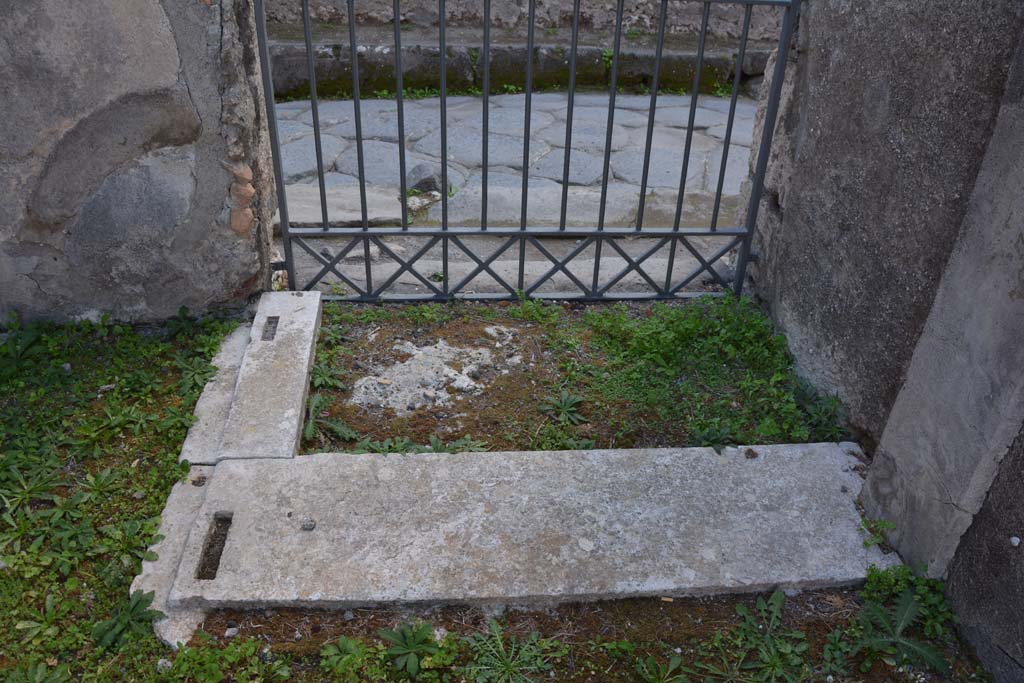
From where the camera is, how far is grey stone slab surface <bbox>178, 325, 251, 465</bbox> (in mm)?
2666

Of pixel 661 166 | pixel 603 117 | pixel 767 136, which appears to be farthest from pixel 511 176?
pixel 767 136

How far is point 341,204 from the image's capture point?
4.74 meters

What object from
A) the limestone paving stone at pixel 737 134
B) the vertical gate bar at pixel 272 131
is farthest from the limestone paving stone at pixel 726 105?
the vertical gate bar at pixel 272 131

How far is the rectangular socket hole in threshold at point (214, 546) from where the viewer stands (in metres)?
2.26

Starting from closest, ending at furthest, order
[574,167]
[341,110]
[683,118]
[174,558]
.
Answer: [174,558]
[574,167]
[341,110]
[683,118]

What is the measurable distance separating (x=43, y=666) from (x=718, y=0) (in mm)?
3210

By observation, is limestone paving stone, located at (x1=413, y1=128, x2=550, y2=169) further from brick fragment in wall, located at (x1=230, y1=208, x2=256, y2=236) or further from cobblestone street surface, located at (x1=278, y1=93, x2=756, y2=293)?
brick fragment in wall, located at (x1=230, y1=208, x2=256, y2=236)

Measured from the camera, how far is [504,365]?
3.29 m

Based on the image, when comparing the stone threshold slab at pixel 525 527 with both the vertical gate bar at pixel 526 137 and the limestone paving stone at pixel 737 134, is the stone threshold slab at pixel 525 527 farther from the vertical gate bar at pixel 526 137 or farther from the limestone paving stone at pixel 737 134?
the limestone paving stone at pixel 737 134

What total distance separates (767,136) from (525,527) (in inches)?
82.4

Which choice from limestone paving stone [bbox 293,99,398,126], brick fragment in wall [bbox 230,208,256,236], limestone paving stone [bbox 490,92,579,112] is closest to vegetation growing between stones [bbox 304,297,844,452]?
brick fragment in wall [bbox 230,208,256,236]

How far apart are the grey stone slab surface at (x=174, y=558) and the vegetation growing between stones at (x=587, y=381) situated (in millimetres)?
408

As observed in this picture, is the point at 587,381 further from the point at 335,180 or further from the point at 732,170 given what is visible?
the point at 732,170

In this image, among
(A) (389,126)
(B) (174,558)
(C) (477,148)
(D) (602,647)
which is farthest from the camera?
(A) (389,126)
